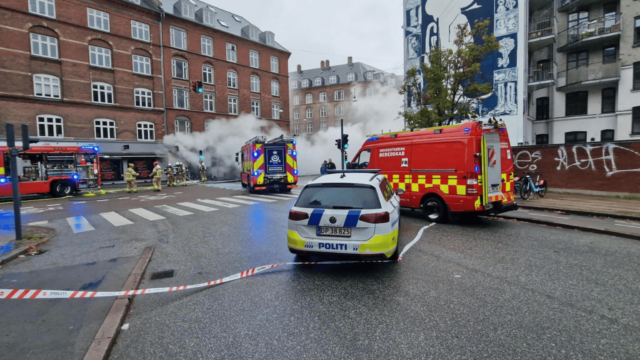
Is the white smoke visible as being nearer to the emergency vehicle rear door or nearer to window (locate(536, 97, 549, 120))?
window (locate(536, 97, 549, 120))

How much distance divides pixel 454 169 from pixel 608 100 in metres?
20.7

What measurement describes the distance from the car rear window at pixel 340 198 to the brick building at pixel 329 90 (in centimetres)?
5567

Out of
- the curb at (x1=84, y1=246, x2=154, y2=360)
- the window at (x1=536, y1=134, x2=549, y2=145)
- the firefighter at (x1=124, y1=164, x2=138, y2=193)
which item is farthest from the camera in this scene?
the window at (x1=536, y1=134, x2=549, y2=145)

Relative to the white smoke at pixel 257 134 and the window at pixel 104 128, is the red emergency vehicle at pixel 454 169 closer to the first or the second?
the white smoke at pixel 257 134

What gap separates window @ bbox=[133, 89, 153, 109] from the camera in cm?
3044

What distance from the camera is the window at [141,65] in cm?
3041

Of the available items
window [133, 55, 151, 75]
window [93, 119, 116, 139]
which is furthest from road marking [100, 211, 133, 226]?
window [133, 55, 151, 75]

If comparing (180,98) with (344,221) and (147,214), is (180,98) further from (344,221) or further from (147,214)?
(344,221)

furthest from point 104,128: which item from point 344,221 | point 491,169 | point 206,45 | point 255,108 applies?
point 491,169

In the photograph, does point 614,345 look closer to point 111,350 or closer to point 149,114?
point 111,350

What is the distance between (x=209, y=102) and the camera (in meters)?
36.2

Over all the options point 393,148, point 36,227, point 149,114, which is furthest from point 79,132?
point 393,148

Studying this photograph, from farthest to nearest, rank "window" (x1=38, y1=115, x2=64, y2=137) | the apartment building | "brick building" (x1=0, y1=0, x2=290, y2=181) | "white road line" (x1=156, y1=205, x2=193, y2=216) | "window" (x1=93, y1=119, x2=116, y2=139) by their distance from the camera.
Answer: "window" (x1=93, y1=119, x2=116, y2=139) < "window" (x1=38, y1=115, x2=64, y2=137) < "brick building" (x1=0, y1=0, x2=290, y2=181) < the apartment building < "white road line" (x1=156, y1=205, x2=193, y2=216)

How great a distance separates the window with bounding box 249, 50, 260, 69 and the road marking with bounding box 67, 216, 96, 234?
110ft
